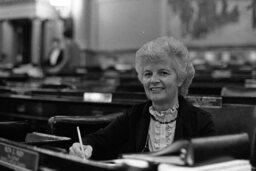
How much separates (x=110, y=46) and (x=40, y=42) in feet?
11.2

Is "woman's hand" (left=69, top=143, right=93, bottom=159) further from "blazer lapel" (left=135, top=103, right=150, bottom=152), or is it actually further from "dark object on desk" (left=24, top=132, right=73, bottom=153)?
"blazer lapel" (left=135, top=103, right=150, bottom=152)

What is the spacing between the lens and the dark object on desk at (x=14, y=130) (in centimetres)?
171

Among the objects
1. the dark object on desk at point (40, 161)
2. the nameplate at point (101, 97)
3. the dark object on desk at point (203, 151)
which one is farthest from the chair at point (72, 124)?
the nameplate at point (101, 97)

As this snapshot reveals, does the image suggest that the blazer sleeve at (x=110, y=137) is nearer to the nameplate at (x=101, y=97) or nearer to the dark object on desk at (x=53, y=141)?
the dark object on desk at (x=53, y=141)

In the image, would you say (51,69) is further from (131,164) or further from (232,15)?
(131,164)

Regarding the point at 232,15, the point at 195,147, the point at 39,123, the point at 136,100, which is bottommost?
the point at 39,123

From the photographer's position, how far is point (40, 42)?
14727 mm

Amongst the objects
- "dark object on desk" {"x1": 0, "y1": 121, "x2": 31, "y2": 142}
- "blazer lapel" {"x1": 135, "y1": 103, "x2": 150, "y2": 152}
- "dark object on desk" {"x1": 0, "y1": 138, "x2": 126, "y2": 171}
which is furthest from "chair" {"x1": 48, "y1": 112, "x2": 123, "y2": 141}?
"dark object on desk" {"x1": 0, "y1": 138, "x2": 126, "y2": 171}

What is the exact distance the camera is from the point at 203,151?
951 mm

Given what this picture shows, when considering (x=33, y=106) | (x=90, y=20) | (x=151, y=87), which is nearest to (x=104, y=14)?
(x=90, y=20)

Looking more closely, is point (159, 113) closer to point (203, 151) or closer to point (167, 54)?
point (167, 54)

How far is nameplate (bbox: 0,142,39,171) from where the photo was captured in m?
1.03

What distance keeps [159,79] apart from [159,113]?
0.17m

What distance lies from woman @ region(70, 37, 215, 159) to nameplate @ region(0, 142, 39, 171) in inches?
13.8
